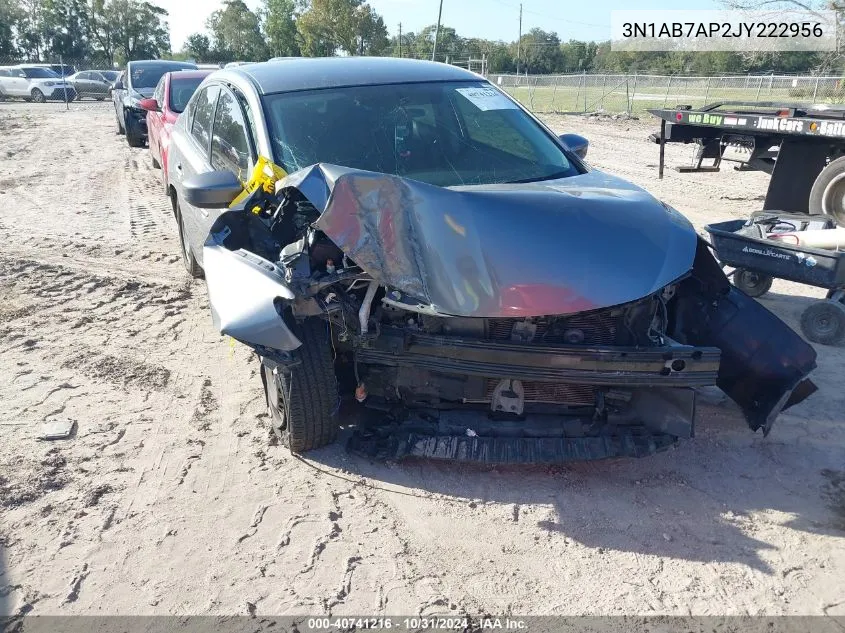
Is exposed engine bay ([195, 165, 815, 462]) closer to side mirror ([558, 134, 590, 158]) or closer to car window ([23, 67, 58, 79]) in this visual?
side mirror ([558, 134, 590, 158])

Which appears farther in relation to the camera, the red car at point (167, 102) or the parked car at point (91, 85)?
the parked car at point (91, 85)

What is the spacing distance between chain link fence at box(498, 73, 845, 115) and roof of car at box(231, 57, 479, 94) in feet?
69.7

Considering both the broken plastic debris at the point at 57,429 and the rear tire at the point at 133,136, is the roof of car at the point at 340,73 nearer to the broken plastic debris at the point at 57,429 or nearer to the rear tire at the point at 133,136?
the broken plastic debris at the point at 57,429

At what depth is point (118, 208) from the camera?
946cm

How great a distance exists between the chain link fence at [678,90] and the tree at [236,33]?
40.1 meters

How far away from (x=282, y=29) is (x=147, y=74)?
48.4m

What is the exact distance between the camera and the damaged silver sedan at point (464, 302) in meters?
2.97

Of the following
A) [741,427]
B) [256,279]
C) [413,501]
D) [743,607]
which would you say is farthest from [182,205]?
[743,607]

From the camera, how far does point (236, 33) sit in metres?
65.7

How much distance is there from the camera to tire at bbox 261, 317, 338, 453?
326 cm

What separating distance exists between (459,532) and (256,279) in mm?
1437

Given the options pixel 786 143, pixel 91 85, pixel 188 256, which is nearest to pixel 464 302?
pixel 188 256

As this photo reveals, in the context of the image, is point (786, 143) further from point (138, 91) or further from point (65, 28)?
point (65, 28)

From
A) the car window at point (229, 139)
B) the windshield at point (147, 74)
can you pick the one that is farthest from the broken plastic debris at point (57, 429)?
the windshield at point (147, 74)
